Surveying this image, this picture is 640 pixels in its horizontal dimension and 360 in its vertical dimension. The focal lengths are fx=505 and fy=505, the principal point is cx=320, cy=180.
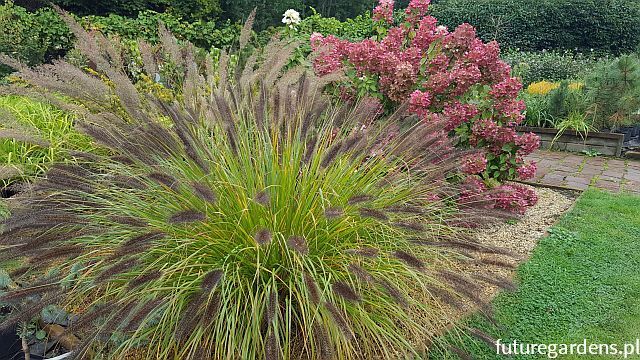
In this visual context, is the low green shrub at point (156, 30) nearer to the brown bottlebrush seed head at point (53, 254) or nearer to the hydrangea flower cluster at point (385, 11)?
the hydrangea flower cluster at point (385, 11)

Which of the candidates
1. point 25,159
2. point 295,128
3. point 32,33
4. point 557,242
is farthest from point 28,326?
A: point 32,33

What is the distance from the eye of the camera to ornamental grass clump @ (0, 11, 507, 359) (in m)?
1.74

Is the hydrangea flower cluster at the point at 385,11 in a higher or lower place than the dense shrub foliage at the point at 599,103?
higher

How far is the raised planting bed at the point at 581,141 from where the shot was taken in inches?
287

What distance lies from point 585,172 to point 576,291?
3666 mm

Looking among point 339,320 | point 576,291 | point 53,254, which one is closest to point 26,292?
point 53,254

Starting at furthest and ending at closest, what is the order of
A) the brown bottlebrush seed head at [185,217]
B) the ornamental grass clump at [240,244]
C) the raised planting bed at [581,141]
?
1. the raised planting bed at [581,141]
2. the ornamental grass clump at [240,244]
3. the brown bottlebrush seed head at [185,217]

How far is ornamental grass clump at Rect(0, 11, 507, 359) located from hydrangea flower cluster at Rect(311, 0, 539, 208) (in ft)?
5.12

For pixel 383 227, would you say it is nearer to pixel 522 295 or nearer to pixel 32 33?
pixel 522 295

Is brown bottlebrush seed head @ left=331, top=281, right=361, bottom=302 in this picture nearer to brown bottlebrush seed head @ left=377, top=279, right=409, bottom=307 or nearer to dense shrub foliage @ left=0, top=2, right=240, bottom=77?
brown bottlebrush seed head @ left=377, top=279, right=409, bottom=307

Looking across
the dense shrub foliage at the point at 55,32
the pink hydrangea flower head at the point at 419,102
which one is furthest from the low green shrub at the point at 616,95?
the dense shrub foliage at the point at 55,32

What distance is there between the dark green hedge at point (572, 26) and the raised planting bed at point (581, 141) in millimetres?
11213

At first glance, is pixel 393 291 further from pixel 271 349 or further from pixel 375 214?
pixel 271 349

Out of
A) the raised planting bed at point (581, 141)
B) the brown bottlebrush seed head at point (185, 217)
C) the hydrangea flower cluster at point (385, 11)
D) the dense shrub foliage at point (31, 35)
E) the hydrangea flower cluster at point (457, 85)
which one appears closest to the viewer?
the brown bottlebrush seed head at point (185, 217)
